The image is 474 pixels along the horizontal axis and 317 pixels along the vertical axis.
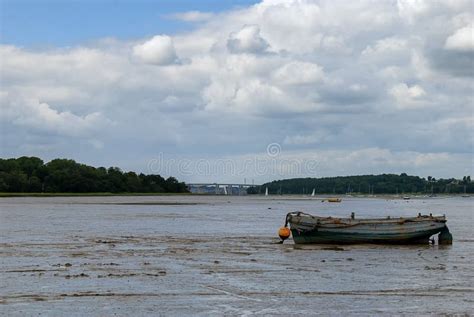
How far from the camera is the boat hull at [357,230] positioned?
149ft

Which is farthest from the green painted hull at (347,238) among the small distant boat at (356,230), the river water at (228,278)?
the river water at (228,278)

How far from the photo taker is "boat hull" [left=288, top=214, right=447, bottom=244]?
45.3 metres

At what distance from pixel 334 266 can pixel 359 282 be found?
18.6ft

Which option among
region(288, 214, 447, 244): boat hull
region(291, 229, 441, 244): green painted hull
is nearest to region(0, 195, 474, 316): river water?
region(291, 229, 441, 244): green painted hull

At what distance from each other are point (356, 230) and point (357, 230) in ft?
0.19

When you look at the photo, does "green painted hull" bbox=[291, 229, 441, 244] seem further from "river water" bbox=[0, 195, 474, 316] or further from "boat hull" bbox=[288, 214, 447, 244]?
"river water" bbox=[0, 195, 474, 316]

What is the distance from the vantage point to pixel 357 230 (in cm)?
4516

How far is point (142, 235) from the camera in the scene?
2098 inches

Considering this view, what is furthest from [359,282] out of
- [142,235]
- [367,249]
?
[142,235]

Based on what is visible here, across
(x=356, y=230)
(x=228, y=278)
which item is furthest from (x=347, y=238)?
(x=228, y=278)

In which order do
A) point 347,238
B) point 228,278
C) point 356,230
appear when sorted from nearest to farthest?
point 228,278 → point 356,230 → point 347,238

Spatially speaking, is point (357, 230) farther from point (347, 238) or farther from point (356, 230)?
point (347, 238)

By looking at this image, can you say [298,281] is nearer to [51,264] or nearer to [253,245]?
[51,264]

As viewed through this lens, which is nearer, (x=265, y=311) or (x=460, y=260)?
(x=265, y=311)
